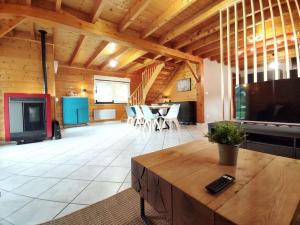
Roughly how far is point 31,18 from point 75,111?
151 inches

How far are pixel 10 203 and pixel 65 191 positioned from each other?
0.43 meters

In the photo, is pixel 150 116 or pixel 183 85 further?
pixel 183 85

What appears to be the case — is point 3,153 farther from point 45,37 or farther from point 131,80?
point 131,80

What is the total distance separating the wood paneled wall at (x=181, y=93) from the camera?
7000 millimetres

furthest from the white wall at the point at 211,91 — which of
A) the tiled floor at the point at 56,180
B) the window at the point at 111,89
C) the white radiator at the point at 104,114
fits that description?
the tiled floor at the point at 56,180

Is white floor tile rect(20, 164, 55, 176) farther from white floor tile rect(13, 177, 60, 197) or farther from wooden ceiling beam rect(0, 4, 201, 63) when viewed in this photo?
wooden ceiling beam rect(0, 4, 201, 63)

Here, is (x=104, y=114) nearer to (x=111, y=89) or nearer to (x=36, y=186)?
(x=111, y=89)

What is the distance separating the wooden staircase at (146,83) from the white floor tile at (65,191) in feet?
19.7

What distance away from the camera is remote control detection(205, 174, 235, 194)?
0.76m

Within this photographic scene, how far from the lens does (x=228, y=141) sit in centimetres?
107

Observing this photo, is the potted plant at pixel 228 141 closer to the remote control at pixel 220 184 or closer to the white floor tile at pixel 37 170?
the remote control at pixel 220 184

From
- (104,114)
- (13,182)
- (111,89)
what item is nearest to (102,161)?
(13,182)

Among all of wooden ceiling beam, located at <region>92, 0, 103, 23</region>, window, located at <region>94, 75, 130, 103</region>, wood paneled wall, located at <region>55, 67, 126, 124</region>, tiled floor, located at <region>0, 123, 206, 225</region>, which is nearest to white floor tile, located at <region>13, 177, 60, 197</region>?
tiled floor, located at <region>0, 123, 206, 225</region>

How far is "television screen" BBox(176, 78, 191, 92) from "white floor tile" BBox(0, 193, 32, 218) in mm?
Answer: 6599
